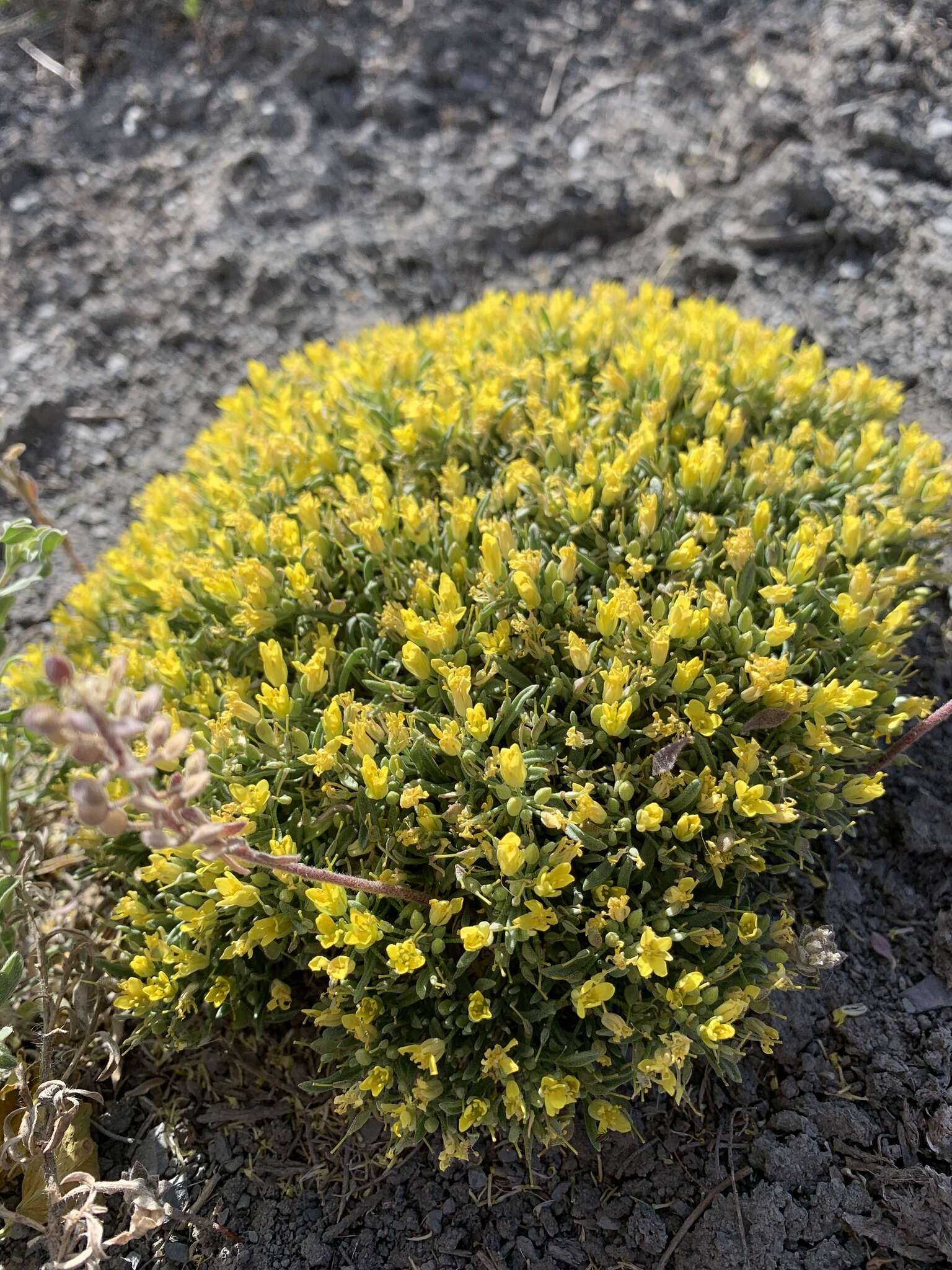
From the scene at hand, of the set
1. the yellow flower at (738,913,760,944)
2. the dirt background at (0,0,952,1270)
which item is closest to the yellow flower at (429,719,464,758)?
the yellow flower at (738,913,760,944)

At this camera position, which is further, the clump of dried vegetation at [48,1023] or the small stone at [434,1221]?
the small stone at [434,1221]

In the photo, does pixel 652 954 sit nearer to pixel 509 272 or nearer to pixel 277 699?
pixel 277 699

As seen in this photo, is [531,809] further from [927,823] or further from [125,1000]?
[927,823]

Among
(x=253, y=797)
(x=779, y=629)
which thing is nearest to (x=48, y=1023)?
(x=253, y=797)

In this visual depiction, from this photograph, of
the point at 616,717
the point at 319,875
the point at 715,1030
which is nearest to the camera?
the point at 319,875

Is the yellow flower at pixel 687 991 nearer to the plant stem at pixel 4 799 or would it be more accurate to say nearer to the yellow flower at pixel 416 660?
the yellow flower at pixel 416 660

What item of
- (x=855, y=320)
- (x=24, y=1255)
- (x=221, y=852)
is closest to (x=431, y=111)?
(x=855, y=320)

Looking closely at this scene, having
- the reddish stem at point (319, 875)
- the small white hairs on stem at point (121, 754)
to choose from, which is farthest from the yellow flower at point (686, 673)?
the small white hairs on stem at point (121, 754)
